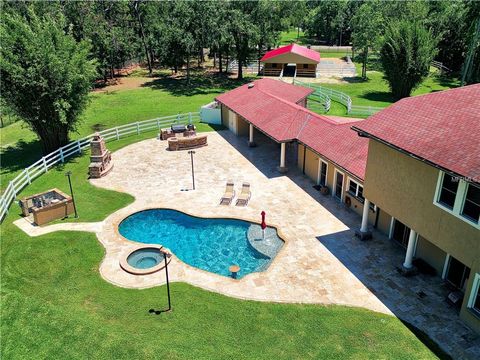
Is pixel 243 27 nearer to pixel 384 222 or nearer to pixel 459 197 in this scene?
pixel 384 222

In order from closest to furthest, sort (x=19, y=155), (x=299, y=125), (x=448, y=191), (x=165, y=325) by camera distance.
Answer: (x=448, y=191), (x=165, y=325), (x=299, y=125), (x=19, y=155)

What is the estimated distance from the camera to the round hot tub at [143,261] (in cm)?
1756

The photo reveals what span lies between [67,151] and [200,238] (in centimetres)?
1576

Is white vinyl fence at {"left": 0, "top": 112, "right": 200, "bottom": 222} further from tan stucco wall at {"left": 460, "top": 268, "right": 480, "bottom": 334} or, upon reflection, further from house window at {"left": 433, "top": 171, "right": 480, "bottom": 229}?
tan stucco wall at {"left": 460, "top": 268, "right": 480, "bottom": 334}

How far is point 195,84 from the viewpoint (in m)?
54.7

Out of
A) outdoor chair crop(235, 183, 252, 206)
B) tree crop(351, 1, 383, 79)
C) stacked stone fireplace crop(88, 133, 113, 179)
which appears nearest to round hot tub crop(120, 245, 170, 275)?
outdoor chair crop(235, 183, 252, 206)

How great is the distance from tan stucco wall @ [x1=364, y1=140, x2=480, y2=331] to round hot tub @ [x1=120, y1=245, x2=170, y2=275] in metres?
10.3

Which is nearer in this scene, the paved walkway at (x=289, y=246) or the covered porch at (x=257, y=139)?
the paved walkway at (x=289, y=246)

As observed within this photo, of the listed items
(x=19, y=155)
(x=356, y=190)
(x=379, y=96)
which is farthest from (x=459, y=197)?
(x=379, y=96)

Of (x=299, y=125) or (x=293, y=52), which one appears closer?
(x=299, y=125)

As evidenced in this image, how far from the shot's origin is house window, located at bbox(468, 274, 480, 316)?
1366 cm

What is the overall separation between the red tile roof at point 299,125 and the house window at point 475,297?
7566 mm

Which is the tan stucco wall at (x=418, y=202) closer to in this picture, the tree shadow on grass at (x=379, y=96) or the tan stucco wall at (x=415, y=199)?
the tan stucco wall at (x=415, y=199)

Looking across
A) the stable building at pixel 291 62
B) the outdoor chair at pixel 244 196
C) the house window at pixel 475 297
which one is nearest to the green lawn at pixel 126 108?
the stable building at pixel 291 62
